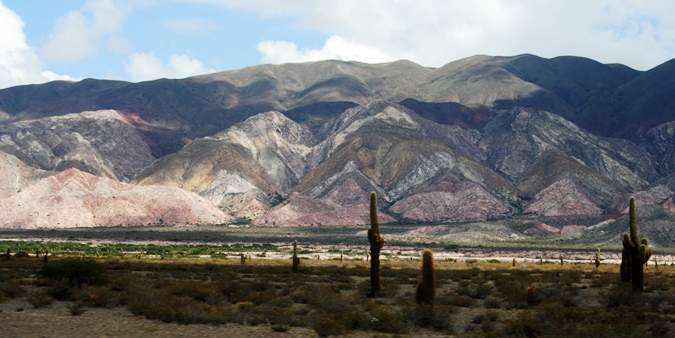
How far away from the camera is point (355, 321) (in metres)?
26.3

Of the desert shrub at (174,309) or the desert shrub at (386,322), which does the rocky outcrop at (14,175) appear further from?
the desert shrub at (386,322)

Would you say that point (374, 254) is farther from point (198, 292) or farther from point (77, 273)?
point (77, 273)

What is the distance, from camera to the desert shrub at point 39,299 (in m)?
28.6

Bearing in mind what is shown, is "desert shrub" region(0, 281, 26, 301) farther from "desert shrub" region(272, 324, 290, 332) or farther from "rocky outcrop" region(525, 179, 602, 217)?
"rocky outcrop" region(525, 179, 602, 217)

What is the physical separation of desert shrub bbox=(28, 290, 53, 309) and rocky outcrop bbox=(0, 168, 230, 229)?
405 ft

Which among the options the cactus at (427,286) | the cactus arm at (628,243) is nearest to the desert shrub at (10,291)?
the cactus at (427,286)

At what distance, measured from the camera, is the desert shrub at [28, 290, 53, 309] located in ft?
93.9

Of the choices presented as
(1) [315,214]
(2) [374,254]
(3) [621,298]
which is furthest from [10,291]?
(1) [315,214]

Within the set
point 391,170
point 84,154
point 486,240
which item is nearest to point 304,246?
point 486,240

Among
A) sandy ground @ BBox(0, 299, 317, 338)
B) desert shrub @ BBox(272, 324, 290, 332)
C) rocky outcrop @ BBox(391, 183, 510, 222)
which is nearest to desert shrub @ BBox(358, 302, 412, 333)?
sandy ground @ BBox(0, 299, 317, 338)

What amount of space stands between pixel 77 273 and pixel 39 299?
5.97m

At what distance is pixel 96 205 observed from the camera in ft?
517

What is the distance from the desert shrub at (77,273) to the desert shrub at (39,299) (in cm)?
341

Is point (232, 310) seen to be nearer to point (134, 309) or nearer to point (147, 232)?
point (134, 309)
